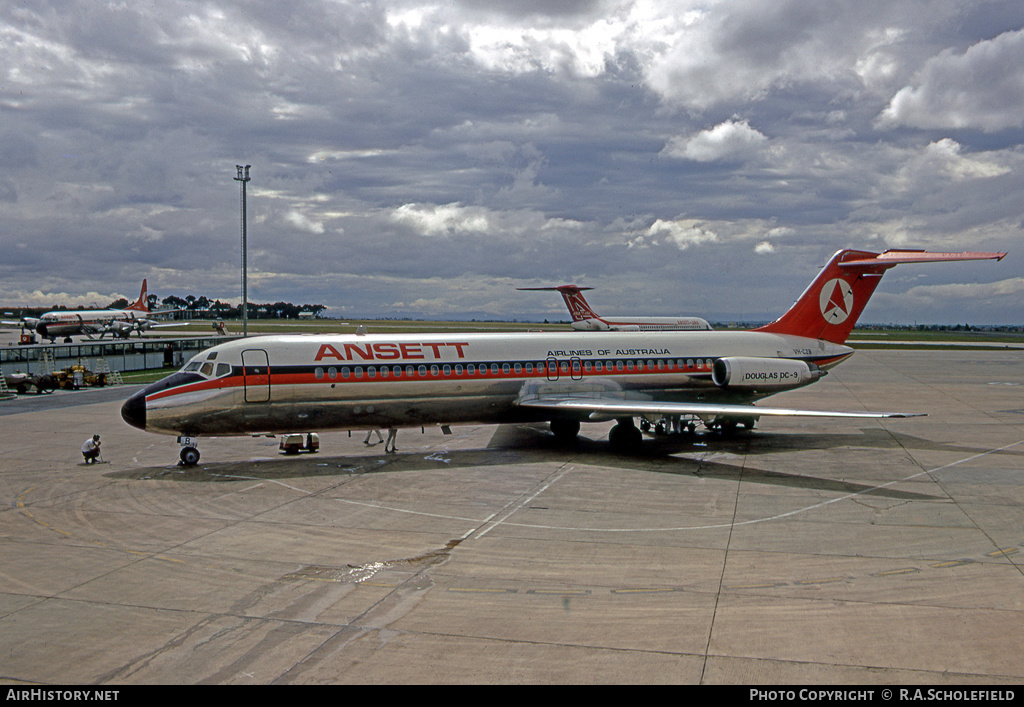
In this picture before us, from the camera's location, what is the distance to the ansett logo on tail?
28.1 meters

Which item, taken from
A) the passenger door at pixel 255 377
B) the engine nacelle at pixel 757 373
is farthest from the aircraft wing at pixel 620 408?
the passenger door at pixel 255 377

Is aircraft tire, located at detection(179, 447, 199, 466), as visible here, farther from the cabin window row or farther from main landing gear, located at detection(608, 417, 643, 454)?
main landing gear, located at detection(608, 417, 643, 454)

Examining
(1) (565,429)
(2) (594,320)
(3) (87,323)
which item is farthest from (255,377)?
(3) (87,323)

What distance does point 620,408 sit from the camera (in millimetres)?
22078

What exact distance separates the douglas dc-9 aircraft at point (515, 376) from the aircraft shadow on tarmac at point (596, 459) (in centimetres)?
103

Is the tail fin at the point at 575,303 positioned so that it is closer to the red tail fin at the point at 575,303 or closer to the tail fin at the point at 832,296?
the red tail fin at the point at 575,303

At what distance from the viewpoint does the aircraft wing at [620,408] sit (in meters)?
20.9

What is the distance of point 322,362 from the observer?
21672 mm

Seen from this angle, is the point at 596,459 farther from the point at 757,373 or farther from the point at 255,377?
the point at 255,377

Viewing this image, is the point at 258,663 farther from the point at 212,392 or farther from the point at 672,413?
the point at 672,413

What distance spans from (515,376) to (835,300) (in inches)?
532

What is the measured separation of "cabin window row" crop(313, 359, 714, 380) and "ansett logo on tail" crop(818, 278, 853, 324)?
5.60 metres

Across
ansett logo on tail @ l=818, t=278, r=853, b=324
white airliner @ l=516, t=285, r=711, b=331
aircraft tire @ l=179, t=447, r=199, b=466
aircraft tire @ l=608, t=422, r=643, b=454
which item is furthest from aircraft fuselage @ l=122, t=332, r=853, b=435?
white airliner @ l=516, t=285, r=711, b=331
